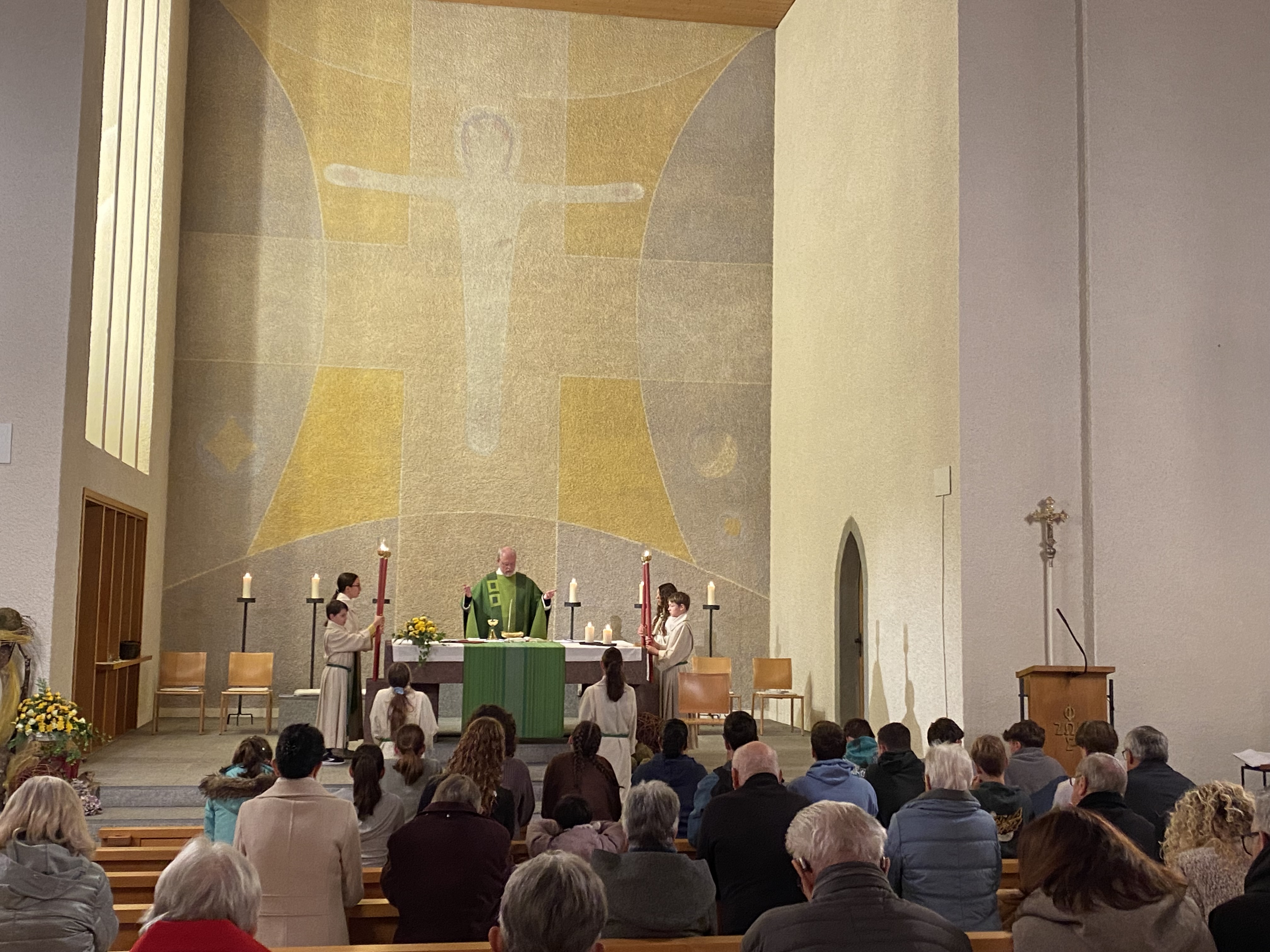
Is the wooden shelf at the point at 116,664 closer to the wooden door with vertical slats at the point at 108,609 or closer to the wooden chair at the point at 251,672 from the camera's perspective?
the wooden door with vertical slats at the point at 108,609

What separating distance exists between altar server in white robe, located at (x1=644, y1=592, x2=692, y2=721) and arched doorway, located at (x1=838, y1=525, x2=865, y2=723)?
60.7 inches

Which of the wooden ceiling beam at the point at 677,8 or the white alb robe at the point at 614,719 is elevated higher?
the wooden ceiling beam at the point at 677,8

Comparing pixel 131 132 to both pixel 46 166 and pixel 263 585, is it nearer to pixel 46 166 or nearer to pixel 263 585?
pixel 46 166

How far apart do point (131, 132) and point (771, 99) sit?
6498mm

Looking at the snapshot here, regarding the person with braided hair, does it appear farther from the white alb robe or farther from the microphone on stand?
the microphone on stand

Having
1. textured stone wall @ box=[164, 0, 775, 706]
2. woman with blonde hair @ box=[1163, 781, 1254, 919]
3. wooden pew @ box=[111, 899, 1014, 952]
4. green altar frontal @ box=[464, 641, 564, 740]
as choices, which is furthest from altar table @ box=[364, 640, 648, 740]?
woman with blonde hair @ box=[1163, 781, 1254, 919]

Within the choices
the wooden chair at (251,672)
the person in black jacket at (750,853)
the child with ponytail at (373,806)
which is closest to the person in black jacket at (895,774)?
the person in black jacket at (750,853)

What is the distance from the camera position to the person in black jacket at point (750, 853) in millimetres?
3920

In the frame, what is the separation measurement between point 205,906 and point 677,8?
1216 cm

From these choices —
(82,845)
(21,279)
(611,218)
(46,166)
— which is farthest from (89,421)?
(82,845)

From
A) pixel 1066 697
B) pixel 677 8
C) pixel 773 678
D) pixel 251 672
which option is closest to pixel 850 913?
pixel 1066 697

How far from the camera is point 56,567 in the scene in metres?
8.34

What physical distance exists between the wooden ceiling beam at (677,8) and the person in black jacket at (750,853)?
35.1ft

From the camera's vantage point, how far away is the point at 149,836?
548 centimetres
